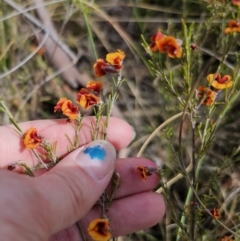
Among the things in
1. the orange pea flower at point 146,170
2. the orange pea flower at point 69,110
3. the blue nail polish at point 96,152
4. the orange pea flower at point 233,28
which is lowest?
the orange pea flower at point 146,170

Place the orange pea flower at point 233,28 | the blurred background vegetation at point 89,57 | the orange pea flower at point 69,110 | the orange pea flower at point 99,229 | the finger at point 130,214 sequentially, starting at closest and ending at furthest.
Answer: the orange pea flower at point 233,28 < the orange pea flower at point 99,229 < the orange pea flower at point 69,110 < the finger at point 130,214 < the blurred background vegetation at point 89,57

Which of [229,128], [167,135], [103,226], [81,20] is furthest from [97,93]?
[81,20]

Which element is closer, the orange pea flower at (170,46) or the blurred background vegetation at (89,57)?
the orange pea flower at (170,46)

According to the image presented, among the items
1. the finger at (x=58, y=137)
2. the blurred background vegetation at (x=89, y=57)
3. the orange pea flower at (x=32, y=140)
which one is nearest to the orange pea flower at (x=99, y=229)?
the orange pea flower at (x=32, y=140)

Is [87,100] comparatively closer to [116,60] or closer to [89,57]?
[116,60]

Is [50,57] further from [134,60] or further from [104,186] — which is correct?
[104,186]

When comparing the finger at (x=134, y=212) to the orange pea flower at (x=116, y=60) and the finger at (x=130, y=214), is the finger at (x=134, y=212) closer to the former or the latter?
the finger at (x=130, y=214)

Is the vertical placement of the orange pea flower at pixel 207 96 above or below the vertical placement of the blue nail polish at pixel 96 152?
above
